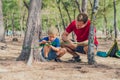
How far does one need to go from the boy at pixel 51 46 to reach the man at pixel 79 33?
0.31m

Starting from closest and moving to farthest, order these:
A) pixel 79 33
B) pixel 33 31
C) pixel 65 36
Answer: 1. pixel 33 31
2. pixel 79 33
3. pixel 65 36

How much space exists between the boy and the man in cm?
31

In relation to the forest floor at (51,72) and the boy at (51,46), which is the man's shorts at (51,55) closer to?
the boy at (51,46)

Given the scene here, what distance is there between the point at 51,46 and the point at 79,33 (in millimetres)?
863

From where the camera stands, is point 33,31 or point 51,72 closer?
point 51,72

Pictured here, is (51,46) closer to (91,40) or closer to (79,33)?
(79,33)

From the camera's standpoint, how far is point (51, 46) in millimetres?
9164

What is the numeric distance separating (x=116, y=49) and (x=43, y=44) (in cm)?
369

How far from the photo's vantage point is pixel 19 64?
8250 mm

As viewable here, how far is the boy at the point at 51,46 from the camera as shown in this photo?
913cm

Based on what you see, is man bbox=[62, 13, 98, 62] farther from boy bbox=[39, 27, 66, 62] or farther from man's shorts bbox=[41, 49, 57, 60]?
man's shorts bbox=[41, 49, 57, 60]

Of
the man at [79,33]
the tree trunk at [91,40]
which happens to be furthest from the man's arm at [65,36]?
the tree trunk at [91,40]

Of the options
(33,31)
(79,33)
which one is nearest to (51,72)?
(33,31)

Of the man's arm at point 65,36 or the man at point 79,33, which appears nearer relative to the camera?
the man at point 79,33
